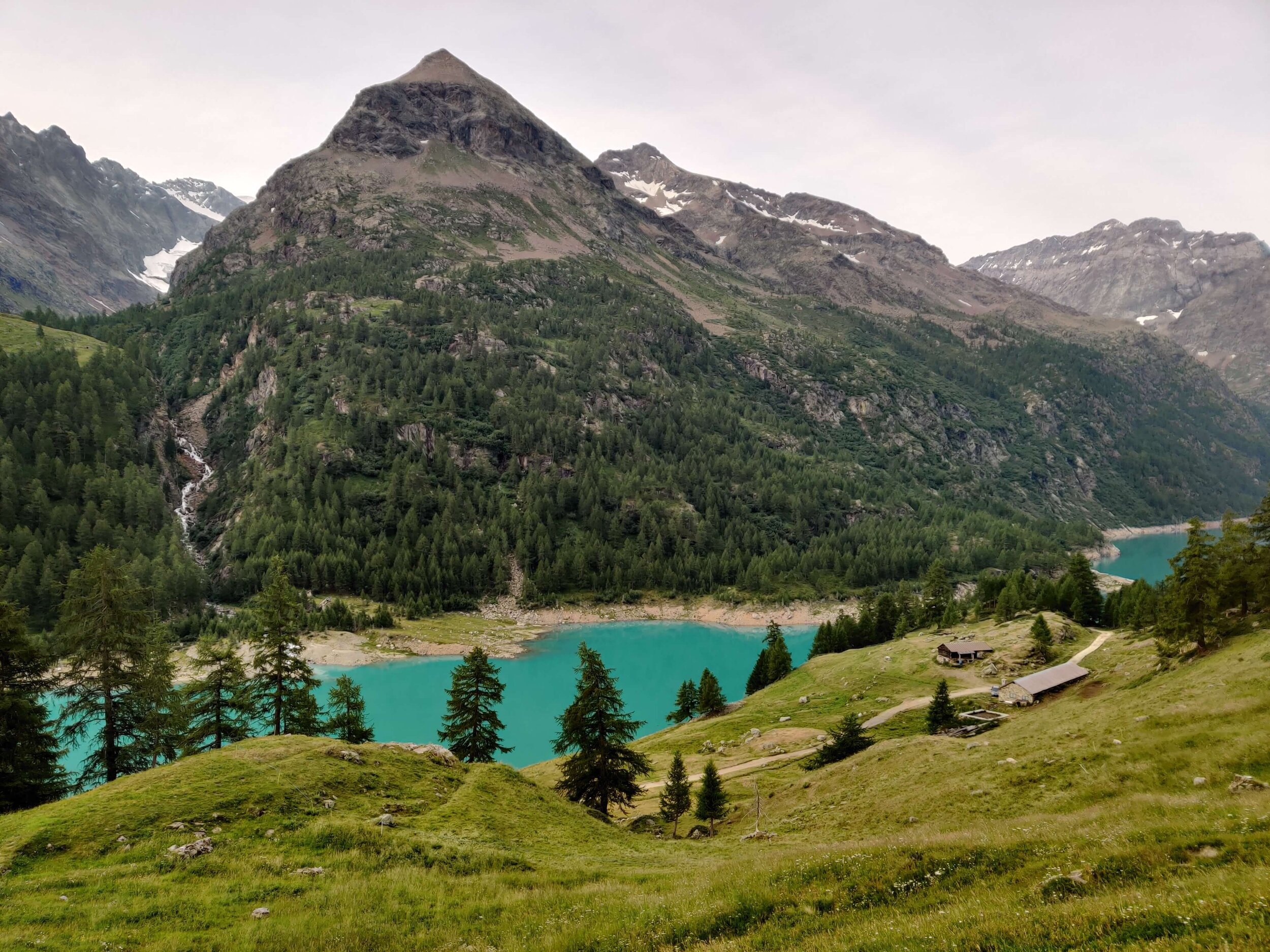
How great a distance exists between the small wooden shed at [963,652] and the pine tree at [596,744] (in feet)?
127

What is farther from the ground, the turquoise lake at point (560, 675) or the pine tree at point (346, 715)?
the pine tree at point (346, 715)

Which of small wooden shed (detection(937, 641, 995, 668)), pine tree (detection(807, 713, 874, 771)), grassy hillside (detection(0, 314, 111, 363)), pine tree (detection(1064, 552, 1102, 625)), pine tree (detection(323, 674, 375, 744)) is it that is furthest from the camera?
grassy hillside (detection(0, 314, 111, 363))

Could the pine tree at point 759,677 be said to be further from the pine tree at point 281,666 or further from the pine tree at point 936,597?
the pine tree at point 281,666

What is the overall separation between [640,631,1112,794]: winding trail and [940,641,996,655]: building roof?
22.9 feet

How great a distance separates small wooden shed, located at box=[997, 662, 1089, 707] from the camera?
144ft

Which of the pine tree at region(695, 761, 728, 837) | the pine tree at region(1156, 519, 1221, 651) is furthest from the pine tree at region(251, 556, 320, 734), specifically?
the pine tree at region(1156, 519, 1221, 651)

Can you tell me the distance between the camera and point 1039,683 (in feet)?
145

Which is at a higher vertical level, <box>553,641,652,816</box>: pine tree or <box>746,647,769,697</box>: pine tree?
<box>553,641,652,816</box>: pine tree

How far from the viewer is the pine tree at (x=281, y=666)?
3597 cm

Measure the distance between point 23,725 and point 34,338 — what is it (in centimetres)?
19207

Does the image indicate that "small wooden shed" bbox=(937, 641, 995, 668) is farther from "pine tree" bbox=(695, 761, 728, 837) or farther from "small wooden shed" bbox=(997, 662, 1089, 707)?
"pine tree" bbox=(695, 761, 728, 837)

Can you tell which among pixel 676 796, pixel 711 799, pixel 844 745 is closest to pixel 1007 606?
pixel 844 745

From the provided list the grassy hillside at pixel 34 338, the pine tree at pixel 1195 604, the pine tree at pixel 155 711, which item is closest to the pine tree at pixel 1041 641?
the pine tree at pixel 1195 604

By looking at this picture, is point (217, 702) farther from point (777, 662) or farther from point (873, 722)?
point (777, 662)
